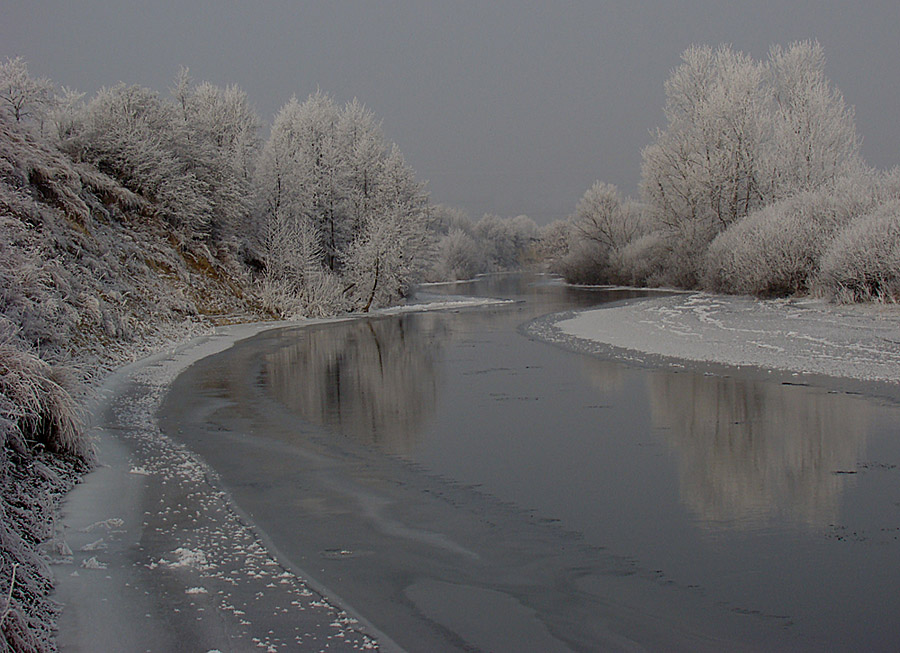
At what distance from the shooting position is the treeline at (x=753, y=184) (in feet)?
91.4

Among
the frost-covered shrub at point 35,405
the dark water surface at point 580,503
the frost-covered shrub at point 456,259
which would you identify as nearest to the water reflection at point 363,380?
the dark water surface at point 580,503

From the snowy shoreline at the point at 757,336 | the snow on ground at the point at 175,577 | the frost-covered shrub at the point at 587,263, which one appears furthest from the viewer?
the frost-covered shrub at the point at 587,263

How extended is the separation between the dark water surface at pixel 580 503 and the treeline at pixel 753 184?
15.9 m

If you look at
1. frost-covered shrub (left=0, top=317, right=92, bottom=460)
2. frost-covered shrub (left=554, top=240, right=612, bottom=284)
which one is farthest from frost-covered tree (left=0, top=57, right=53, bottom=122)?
frost-covered shrub (left=554, top=240, right=612, bottom=284)

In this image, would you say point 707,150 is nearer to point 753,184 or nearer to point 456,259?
point 753,184

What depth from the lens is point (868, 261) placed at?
2152 cm

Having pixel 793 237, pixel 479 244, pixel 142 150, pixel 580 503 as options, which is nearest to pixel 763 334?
pixel 580 503

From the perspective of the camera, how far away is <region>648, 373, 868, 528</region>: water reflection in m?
6.10

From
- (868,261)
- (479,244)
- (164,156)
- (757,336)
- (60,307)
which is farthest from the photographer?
(479,244)

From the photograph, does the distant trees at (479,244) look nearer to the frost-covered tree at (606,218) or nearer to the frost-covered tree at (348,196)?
the frost-covered tree at (606,218)

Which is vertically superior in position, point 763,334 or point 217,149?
point 217,149

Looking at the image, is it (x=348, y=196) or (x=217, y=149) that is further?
(x=348, y=196)

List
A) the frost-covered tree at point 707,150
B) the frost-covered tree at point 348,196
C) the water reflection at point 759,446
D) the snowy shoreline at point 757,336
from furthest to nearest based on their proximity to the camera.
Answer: the frost-covered tree at point 707,150 < the frost-covered tree at point 348,196 < the snowy shoreline at point 757,336 < the water reflection at point 759,446

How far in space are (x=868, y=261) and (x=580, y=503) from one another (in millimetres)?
18845
